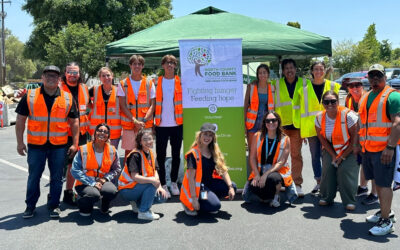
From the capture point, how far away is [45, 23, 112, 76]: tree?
1989 cm

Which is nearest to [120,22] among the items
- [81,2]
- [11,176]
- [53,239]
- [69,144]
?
[81,2]

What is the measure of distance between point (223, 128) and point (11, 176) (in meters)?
4.13

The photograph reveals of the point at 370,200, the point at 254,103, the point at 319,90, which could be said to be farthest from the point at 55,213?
the point at 370,200

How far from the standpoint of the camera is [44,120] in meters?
4.21

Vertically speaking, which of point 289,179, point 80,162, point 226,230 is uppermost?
point 80,162

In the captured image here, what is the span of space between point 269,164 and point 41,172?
293cm

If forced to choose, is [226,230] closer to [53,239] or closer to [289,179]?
[289,179]

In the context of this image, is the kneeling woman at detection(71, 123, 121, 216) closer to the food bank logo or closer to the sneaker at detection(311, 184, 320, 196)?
the food bank logo

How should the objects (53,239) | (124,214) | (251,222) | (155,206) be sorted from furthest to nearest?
(155,206) < (124,214) < (251,222) < (53,239)

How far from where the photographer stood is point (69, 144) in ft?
16.0

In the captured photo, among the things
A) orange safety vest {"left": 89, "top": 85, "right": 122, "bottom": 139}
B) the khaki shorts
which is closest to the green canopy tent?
orange safety vest {"left": 89, "top": 85, "right": 122, "bottom": 139}

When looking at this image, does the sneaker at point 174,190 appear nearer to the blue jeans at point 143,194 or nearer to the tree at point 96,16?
the blue jeans at point 143,194

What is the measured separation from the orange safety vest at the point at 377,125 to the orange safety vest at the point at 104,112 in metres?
3.29

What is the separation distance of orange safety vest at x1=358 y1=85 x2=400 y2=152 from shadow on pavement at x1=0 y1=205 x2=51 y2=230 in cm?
388
